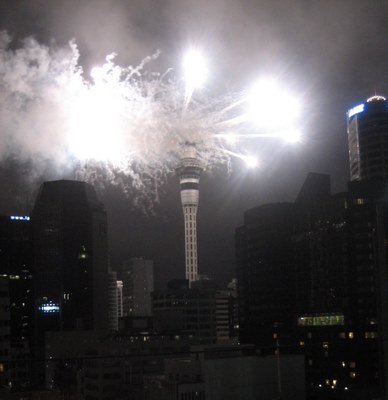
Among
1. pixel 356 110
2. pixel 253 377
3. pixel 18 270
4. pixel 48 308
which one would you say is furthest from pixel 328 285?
pixel 18 270

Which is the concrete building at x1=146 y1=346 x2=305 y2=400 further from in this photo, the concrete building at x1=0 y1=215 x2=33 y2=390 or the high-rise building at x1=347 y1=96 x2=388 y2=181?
the concrete building at x1=0 y1=215 x2=33 y2=390

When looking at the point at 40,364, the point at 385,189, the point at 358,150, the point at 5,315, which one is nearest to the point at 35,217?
the point at 40,364

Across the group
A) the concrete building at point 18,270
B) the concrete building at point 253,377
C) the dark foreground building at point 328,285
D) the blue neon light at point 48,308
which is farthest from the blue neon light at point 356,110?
the concrete building at point 253,377

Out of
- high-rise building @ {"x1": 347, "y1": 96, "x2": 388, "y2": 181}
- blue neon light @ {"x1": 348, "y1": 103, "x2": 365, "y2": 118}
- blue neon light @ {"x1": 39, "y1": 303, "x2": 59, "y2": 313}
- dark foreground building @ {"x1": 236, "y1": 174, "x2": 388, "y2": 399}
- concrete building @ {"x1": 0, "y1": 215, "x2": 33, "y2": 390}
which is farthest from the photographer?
blue neon light @ {"x1": 39, "y1": 303, "x2": 59, "y2": 313}

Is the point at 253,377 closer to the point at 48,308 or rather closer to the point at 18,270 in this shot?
the point at 48,308

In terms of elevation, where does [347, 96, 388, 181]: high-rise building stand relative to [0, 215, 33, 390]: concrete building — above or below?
above

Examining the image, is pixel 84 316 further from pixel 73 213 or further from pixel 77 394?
pixel 77 394

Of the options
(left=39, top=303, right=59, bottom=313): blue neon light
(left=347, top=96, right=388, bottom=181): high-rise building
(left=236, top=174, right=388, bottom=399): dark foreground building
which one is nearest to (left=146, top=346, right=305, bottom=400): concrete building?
(left=236, top=174, right=388, bottom=399): dark foreground building

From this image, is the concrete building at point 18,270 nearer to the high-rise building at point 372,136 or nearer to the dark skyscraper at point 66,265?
the dark skyscraper at point 66,265

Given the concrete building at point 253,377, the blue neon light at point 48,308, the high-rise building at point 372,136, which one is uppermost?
the high-rise building at point 372,136
